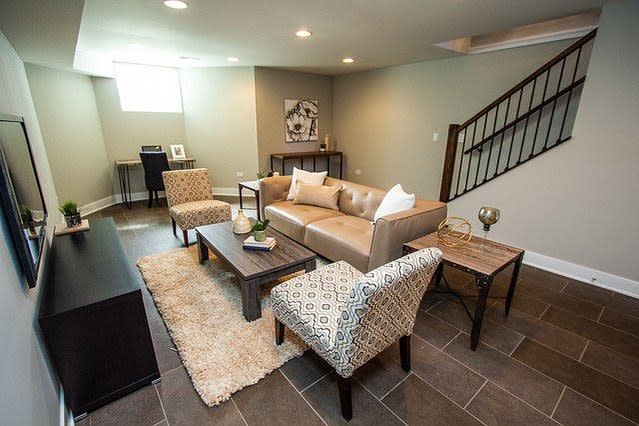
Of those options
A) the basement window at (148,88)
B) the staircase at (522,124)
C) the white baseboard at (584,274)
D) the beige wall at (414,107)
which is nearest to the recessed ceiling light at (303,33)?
the staircase at (522,124)

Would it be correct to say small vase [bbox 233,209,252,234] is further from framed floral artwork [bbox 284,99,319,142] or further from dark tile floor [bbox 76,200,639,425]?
framed floral artwork [bbox 284,99,319,142]

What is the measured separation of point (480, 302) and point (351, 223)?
146 centimetres

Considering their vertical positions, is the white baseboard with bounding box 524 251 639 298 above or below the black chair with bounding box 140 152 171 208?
below

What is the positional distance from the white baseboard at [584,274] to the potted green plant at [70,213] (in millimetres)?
4343

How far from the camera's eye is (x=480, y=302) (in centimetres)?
181

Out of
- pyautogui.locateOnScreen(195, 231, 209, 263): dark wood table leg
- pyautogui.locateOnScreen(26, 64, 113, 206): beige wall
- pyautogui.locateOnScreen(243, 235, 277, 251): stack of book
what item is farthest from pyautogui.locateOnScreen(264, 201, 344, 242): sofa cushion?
pyautogui.locateOnScreen(26, 64, 113, 206): beige wall

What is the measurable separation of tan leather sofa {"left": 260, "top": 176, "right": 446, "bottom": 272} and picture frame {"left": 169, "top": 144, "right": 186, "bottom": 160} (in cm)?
273

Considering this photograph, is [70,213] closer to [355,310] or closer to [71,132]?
[355,310]

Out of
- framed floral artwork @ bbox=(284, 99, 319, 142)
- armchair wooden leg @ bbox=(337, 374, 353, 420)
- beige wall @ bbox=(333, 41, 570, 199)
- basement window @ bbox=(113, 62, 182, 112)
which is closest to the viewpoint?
armchair wooden leg @ bbox=(337, 374, 353, 420)

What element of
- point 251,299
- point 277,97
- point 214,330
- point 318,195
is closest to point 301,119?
point 277,97

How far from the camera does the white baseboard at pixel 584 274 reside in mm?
2562

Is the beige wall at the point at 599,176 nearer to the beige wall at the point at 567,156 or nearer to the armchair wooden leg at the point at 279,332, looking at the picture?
the beige wall at the point at 567,156

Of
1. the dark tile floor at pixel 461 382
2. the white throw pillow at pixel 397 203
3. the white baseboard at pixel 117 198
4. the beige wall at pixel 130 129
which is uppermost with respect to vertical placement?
the beige wall at pixel 130 129

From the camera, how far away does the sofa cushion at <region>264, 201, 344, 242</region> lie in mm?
3197
